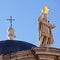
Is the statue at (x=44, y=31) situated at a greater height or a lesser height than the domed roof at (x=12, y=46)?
greater

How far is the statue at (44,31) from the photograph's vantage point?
3269 cm

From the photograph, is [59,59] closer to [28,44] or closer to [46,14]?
[46,14]

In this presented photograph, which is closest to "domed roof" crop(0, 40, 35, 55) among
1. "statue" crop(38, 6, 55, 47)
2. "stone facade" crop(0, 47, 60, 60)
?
"stone facade" crop(0, 47, 60, 60)

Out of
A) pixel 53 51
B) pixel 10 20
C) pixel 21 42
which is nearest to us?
pixel 53 51

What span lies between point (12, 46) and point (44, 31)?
4.64 m

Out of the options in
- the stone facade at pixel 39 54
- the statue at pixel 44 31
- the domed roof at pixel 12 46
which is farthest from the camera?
the domed roof at pixel 12 46

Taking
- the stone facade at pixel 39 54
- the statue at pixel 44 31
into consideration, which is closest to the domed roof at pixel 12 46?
the stone facade at pixel 39 54

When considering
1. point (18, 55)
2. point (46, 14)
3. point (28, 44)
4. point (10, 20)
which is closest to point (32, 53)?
point (18, 55)

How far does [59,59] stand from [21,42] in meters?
6.23

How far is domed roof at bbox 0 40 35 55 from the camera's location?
1406 inches

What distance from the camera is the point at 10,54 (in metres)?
32.4

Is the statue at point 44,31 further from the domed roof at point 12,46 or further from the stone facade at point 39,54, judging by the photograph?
the domed roof at point 12,46

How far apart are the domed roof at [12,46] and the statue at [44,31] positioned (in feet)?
11.2

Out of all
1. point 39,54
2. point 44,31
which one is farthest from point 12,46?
point 39,54
